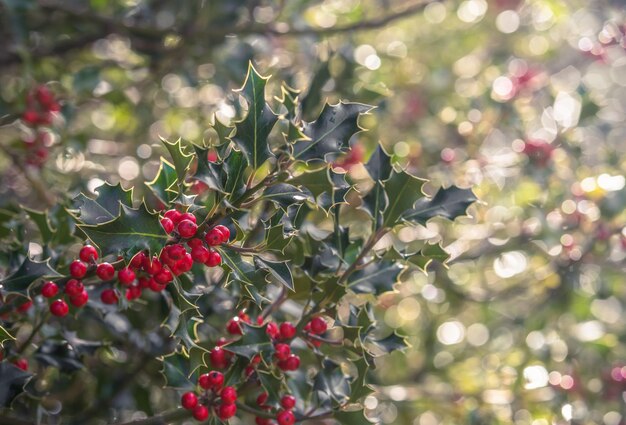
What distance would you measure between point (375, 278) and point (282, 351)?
0.24m

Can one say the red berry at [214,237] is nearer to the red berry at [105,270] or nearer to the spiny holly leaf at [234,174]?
the spiny holly leaf at [234,174]

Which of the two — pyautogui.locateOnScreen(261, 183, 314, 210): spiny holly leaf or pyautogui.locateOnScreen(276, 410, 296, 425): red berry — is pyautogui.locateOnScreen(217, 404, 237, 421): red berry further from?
pyautogui.locateOnScreen(261, 183, 314, 210): spiny holly leaf

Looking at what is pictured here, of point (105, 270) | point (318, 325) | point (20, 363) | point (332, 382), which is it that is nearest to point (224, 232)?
point (105, 270)

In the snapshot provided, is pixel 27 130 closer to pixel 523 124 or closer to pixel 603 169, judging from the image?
pixel 523 124

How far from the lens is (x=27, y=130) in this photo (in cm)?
232

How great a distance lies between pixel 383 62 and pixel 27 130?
1389 millimetres

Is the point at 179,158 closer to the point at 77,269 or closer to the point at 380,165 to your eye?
the point at 77,269

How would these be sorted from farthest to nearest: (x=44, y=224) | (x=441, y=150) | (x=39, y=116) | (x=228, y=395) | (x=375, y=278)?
(x=441, y=150)
(x=39, y=116)
(x=44, y=224)
(x=375, y=278)
(x=228, y=395)

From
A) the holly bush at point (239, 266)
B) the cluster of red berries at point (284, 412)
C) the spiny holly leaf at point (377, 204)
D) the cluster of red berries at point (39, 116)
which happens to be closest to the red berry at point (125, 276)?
the holly bush at point (239, 266)

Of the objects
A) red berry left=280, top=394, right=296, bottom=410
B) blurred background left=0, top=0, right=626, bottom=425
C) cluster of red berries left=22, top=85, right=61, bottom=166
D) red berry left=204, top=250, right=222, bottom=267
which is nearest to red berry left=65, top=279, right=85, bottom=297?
red berry left=204, top=250, right=222, bottom=267

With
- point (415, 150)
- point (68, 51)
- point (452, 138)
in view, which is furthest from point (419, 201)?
point (68, 51)

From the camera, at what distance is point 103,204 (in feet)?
3.77

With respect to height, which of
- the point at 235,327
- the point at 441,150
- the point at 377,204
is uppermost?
the point at 377,204

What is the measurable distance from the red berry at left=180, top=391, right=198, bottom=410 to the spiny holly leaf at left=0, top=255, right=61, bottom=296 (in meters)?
0.33
